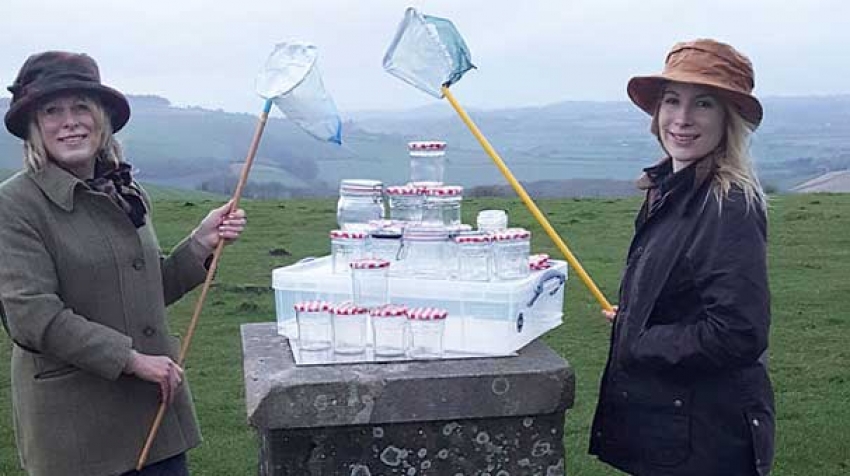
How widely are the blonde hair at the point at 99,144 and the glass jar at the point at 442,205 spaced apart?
45.1 inches

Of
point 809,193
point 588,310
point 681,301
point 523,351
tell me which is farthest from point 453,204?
point 809,193

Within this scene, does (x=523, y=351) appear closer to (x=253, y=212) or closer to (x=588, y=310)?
(x=588, y=310)

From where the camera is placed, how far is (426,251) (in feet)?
12.5

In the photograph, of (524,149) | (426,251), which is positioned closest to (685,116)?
(426,251)

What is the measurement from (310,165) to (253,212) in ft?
4.29

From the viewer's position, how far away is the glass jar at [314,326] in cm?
373

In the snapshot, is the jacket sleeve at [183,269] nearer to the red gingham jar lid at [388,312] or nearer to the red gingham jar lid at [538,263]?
the red gingham jar lid at [388,312]

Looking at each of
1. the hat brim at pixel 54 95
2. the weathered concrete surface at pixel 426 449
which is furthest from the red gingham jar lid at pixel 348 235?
the hat brim at pixel 54 95

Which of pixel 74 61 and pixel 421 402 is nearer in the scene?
pixel 421 402

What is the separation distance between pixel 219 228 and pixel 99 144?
0.62 meters

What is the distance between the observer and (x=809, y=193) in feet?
76.9

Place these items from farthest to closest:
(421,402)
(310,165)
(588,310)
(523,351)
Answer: (310,165) < (588,310) < (523,351) < (421,402)

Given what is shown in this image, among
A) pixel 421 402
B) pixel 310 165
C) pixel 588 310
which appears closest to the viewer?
pixel 421 402

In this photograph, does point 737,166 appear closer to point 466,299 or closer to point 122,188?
point 466,299
